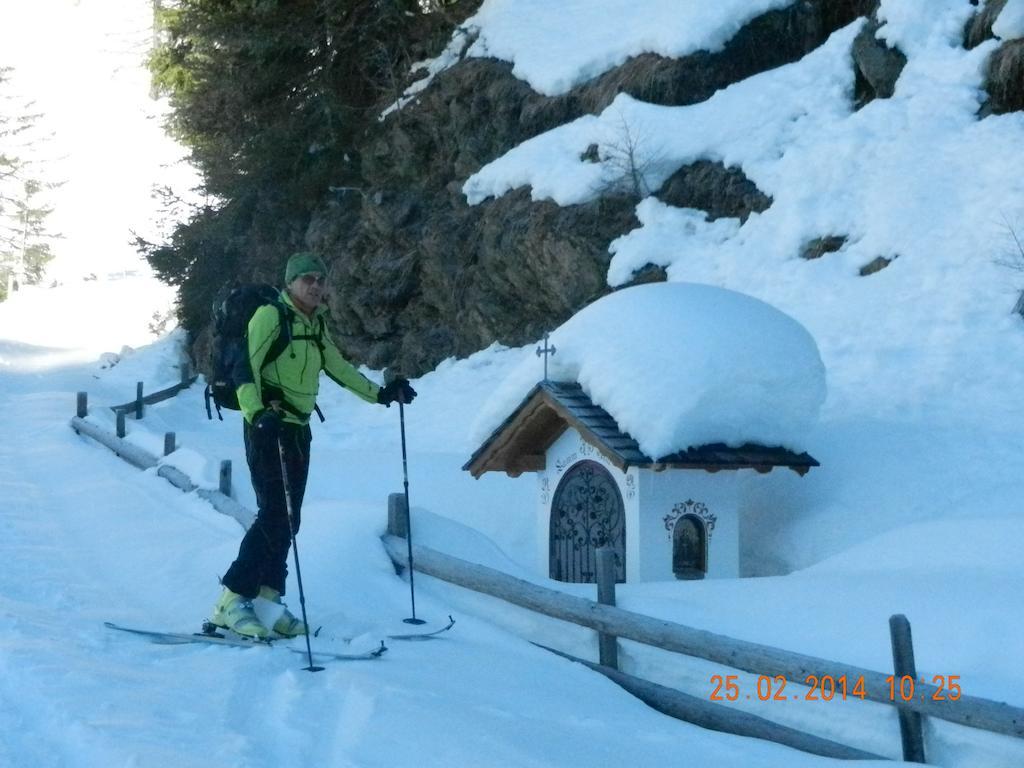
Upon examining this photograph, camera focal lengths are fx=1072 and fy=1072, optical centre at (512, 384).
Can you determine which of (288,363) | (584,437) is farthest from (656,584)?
(288,363)

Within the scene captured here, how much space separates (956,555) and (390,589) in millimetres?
3919

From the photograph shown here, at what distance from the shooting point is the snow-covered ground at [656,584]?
4.84m

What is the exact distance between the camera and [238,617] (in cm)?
599

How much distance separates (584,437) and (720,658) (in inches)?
102

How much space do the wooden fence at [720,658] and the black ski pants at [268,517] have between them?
1.51m

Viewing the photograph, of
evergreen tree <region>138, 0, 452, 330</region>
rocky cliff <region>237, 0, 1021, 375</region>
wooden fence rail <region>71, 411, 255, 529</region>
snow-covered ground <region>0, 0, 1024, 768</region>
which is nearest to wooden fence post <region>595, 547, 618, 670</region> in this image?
snow-covered ground <region>0, 0, 1024, 768</region>

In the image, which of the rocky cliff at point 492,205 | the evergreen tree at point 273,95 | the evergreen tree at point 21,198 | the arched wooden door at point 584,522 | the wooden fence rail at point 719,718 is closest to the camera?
the wooden fence rail at point 719,718

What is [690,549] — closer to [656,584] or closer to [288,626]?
[656,584]

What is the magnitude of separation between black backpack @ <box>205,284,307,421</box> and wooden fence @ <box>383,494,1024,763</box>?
2176 mm

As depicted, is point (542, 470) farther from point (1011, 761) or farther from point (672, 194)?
point (672, 194)

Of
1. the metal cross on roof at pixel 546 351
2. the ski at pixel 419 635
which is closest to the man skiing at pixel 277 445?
the ski at pixel 419 635

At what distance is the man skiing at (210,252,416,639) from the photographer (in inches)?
236

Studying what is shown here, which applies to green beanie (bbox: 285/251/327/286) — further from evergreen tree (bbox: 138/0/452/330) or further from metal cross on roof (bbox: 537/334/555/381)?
evergreen tree (bbox: 138/0/452/330)

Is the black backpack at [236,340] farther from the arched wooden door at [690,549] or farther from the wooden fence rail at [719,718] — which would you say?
the arched wooden door at [690,549]
